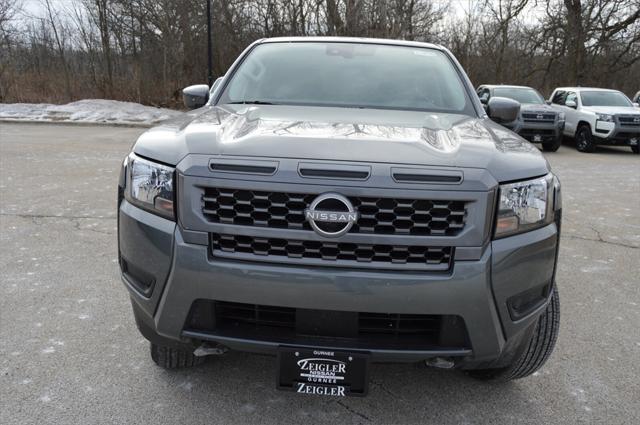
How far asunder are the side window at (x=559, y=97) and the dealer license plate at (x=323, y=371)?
1501 cm

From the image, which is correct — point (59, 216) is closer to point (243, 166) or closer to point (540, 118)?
point (243, 166)

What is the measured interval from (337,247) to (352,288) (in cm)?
15

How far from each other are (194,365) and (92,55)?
20.0 meters

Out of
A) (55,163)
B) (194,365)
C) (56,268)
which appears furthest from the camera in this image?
(55,163)

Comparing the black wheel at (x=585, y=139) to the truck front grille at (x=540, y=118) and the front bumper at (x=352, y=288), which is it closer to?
the truck front grille at (x=540, y=118)

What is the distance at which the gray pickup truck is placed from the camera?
1.80m

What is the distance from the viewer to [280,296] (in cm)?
181

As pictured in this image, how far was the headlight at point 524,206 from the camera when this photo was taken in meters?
1.88

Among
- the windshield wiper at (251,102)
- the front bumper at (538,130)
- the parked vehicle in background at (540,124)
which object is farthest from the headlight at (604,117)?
the windshield wiper at (251,102)

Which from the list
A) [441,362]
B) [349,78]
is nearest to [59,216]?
[349,78]

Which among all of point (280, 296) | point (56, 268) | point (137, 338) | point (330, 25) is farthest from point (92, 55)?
point (280, 296)

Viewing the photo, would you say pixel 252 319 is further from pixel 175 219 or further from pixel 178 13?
pixel 178 13

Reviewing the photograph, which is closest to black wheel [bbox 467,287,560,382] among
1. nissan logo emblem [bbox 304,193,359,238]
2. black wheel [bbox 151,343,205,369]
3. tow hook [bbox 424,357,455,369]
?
tow hook [bbox 424,357,455,369]

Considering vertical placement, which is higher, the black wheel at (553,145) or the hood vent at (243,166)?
the hood vent at (243,166)
